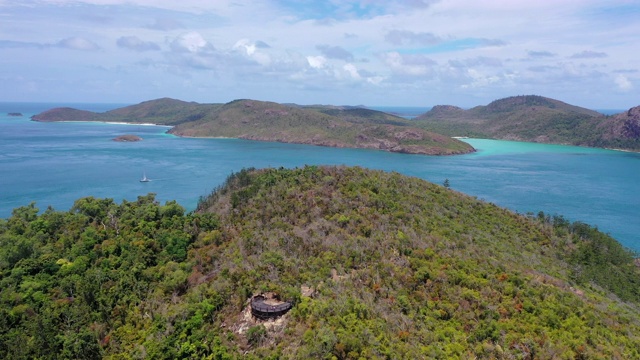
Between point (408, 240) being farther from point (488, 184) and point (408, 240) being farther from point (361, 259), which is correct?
point (488, 184)

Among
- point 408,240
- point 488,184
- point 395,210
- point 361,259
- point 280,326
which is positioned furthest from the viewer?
point 488,184

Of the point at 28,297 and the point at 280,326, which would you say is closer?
the point at 280,326

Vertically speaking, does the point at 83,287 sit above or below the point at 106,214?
below

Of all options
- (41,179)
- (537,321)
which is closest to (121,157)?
(41,179)

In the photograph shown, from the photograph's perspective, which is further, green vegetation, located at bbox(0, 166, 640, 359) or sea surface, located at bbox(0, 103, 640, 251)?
sea surface, located at bbox(0, 103, 640, 251)

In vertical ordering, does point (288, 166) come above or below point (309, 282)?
above
